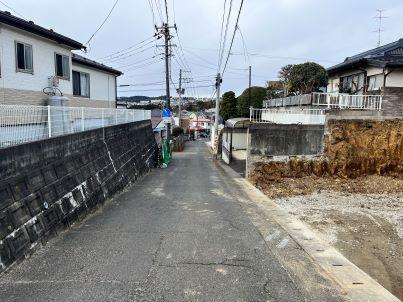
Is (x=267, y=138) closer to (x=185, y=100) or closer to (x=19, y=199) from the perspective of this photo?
(x=19, y=199)

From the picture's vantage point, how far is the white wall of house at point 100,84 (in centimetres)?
2153

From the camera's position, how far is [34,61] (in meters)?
14.1

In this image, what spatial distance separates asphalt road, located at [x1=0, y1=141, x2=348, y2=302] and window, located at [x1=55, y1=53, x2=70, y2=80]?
9184mm

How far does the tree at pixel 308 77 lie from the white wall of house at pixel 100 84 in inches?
896

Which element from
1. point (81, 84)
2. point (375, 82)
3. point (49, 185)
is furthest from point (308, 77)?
Answer: point (49, 185)

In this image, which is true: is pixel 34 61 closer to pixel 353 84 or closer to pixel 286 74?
pixel 353 84

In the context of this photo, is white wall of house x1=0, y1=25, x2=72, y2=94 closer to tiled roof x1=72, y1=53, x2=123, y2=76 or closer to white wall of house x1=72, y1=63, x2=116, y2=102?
tiled roof x1=72, y1=53, x2=123, y2=76

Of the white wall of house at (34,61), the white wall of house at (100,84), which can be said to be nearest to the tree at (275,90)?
the white wall of house at (100,84)

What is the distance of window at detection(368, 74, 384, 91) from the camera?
67.7 feet

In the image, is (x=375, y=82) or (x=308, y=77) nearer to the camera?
(x=375, y=82)

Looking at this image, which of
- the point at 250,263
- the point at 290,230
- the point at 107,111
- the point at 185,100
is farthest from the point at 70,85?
the point at 185,100

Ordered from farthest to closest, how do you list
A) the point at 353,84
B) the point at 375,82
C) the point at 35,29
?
the point at 353,84
the point at 375,82
the point at 35,29

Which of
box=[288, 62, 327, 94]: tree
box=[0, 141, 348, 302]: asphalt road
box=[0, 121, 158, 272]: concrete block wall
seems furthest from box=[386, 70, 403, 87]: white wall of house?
box=[288, 62, 327, 94]: tree

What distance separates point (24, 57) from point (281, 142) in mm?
11885
